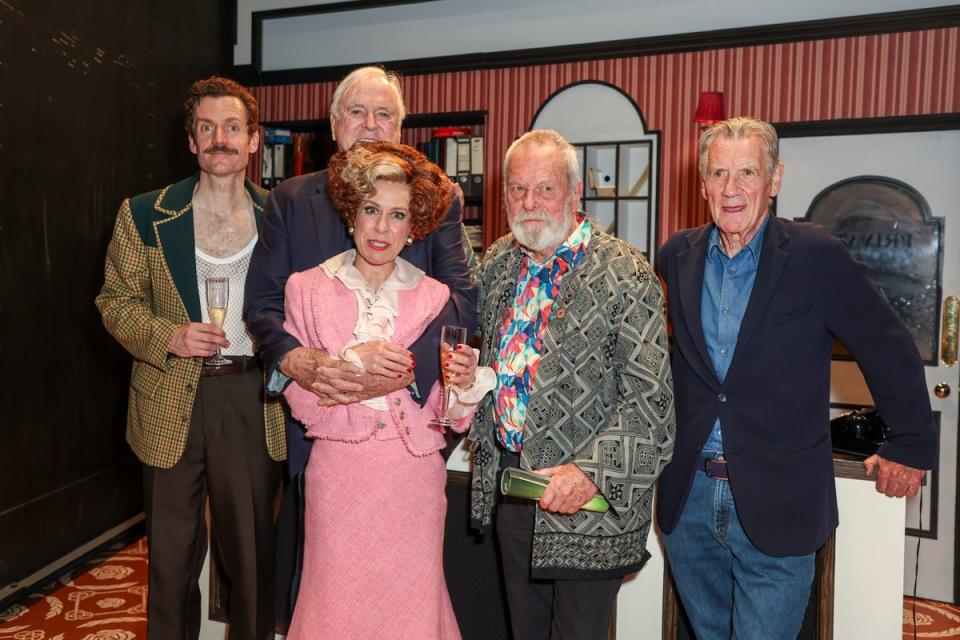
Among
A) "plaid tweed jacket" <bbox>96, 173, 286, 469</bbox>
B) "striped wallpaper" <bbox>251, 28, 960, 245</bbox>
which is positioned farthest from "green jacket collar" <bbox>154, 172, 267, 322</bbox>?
"striped wallpaper" <bbox>251, 28, 960, 245</bbox>

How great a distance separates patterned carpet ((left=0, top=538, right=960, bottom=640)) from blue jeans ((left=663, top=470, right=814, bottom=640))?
2.20m

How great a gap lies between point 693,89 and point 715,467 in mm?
3495

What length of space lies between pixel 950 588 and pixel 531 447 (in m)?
3.49

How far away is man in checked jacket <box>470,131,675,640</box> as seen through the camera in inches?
73.4

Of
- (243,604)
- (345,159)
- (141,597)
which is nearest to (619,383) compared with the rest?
(345,159)

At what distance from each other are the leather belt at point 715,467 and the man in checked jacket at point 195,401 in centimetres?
128

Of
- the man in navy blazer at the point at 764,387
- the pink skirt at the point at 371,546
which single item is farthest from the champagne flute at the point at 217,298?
the man in navy blazer at the point at 764,387

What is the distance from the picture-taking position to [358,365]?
1867 millimetres

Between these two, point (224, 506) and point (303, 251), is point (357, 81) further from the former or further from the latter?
point (224, 506)

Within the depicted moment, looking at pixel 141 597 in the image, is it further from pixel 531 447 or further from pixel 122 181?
pixel 531 447

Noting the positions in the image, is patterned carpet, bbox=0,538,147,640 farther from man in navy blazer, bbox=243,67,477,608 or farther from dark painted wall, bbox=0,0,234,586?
man in navy blazer, bbox=243,67,477,608

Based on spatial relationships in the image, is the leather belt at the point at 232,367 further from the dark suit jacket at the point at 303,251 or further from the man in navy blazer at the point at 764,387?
the man in navy blazer at the point at 764,387

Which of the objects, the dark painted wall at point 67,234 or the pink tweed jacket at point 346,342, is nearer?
the pink tweed jacket at point 346,342

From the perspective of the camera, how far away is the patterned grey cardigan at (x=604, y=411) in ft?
6.10
